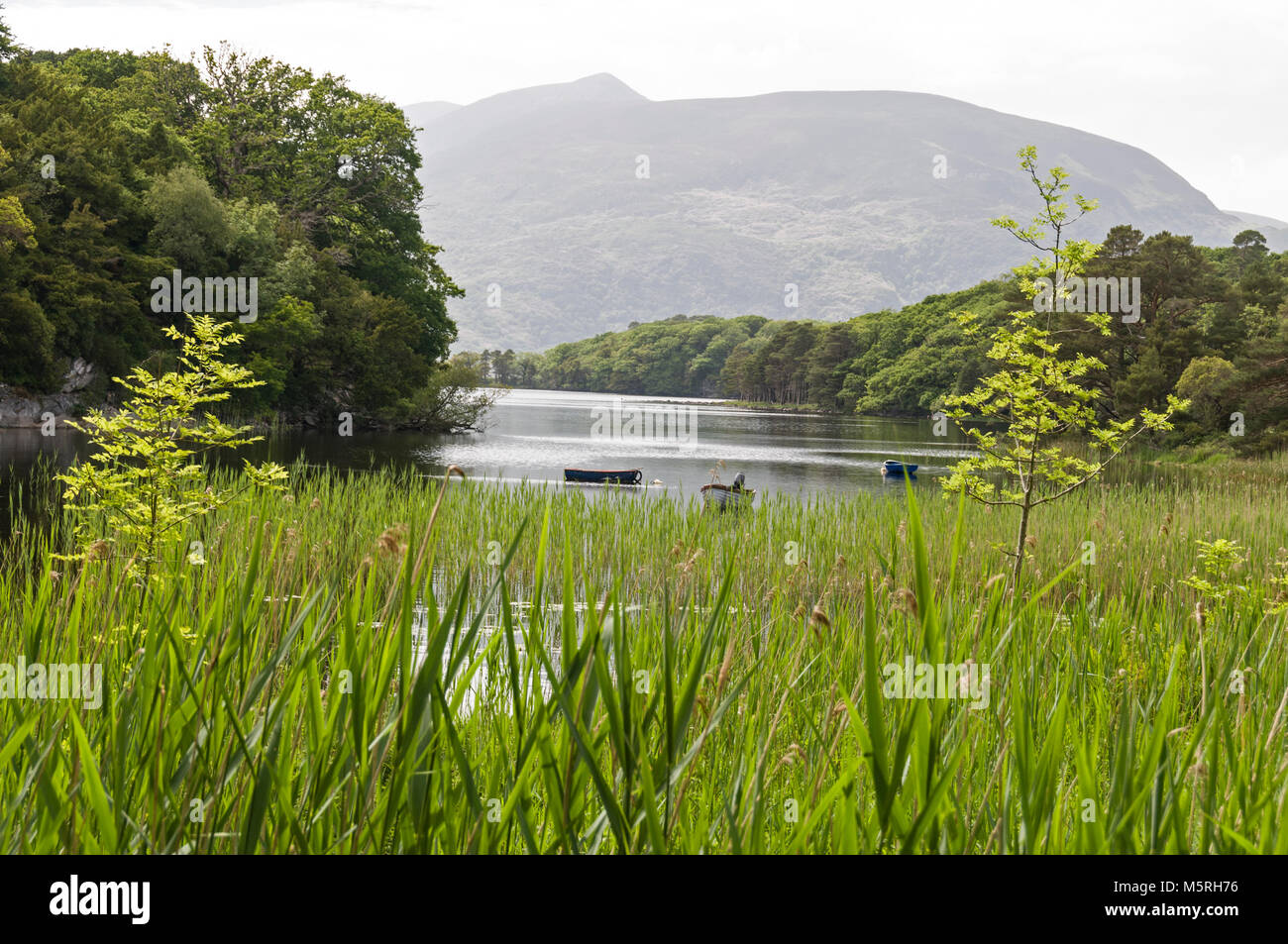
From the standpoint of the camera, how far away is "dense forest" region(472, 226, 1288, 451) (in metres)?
35.3

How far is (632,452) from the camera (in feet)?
156

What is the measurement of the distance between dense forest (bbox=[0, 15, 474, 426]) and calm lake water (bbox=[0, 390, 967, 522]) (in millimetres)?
3098

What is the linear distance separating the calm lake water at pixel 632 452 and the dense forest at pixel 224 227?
3.10m

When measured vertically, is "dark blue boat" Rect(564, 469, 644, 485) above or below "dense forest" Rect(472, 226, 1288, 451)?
below

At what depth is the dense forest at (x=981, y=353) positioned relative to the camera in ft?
116

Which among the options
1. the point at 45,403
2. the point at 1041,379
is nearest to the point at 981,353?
the point at 45,403

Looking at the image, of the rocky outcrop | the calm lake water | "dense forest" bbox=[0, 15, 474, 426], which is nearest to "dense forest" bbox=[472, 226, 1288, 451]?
the calm lake water

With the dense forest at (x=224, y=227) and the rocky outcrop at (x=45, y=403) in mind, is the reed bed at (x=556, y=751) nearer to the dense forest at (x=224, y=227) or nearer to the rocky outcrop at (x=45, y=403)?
the dense forest at (x=224, y=227)

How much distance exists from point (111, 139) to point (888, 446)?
4104 cm

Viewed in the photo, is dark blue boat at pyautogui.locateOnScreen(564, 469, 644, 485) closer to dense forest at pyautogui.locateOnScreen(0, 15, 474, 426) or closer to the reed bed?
dense forest at pyautogui.locateOnScreen(0, 15, 474, 426)

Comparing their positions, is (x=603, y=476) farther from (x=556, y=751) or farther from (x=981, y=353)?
(x=981, y=353)

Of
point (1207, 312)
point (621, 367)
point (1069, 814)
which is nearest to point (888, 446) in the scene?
point (1207, 312)
